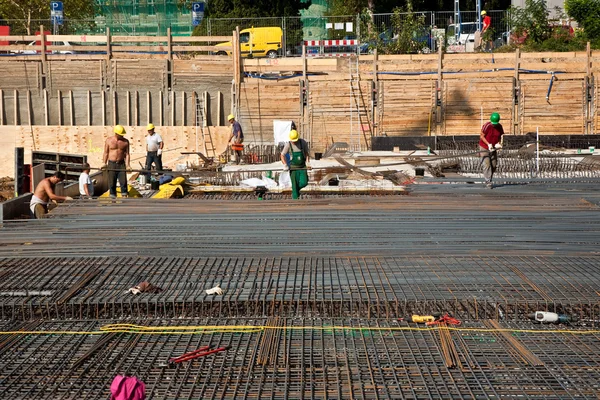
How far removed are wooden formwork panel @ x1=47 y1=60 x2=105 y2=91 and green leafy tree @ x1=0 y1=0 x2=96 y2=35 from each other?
10.4 meters

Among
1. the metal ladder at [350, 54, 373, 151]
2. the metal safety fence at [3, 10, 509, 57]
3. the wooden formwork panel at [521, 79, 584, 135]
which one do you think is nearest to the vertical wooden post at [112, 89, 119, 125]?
the metal ladder at [350, 54, 373, 151]

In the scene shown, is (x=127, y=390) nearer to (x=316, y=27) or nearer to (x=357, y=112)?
(x=357, y=112)

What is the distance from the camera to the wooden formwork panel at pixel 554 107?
75.3 ft

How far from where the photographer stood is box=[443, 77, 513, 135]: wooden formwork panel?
23.1 meters

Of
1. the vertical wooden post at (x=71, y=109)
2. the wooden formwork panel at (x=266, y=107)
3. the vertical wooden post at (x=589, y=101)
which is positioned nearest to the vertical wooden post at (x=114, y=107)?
the vertical wooden post at (x=71, y=109)

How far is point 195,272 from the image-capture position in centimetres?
731

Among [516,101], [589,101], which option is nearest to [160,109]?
[516,101]

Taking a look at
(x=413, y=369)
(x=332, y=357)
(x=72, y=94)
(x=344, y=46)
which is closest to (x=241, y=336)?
(x=332, y=357)

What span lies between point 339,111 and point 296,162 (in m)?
12.1

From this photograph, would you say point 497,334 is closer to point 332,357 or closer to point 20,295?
point 332,357

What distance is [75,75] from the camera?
83.0 ft

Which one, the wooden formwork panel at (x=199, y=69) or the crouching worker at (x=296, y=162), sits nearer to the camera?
the crouching worker at (x=296, y=162)

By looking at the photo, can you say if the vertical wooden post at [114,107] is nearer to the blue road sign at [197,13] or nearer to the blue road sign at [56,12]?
the blue road sign at [56,12]

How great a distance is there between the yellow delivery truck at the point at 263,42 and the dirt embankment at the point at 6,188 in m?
12.3
